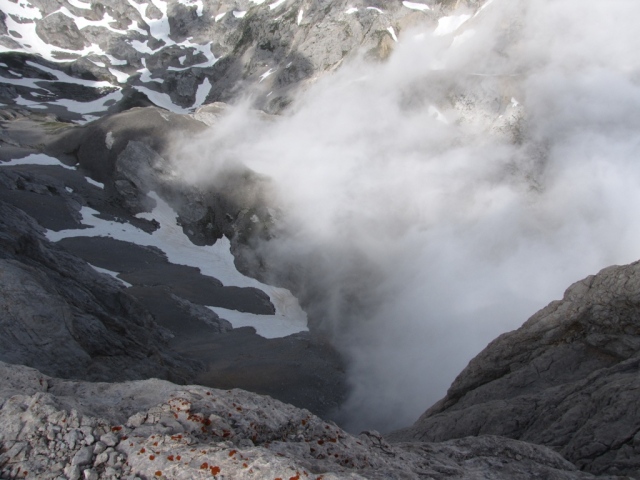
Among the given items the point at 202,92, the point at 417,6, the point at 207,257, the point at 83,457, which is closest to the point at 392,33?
the point at 417,6

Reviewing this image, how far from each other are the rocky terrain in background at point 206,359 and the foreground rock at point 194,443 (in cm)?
4

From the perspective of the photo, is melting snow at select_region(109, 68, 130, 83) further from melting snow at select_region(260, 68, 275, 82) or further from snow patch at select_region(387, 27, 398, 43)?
snow patch at select_region(387, 27, 398, 43)

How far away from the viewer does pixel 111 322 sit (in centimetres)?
3794

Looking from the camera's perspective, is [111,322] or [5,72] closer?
[111,322]

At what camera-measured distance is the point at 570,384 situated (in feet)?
66.3

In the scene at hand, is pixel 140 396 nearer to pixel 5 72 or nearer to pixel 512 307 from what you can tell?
pixel 512 307

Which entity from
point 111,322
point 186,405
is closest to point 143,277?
point 111,322

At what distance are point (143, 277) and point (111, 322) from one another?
29081 mm

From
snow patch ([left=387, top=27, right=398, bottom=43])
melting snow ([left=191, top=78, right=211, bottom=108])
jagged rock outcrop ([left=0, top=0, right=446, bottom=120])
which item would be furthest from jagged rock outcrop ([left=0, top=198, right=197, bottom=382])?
melting snow ([left=191, top=78, right=211, bottom=108])

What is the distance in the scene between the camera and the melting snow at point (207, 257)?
214 ft

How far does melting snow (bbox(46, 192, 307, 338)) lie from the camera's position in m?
65.2

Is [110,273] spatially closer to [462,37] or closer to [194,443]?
[194,443]

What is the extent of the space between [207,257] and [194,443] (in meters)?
72.8

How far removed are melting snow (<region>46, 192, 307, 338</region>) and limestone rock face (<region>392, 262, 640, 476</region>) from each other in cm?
3967
